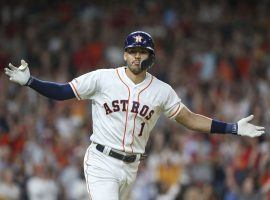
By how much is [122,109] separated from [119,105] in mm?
43

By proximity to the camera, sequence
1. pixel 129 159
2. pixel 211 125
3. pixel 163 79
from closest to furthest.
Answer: pixel 129 159 → pixel 211 125 → pixel 163 79

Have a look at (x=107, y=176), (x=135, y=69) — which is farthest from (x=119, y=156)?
(x=135, y=69)

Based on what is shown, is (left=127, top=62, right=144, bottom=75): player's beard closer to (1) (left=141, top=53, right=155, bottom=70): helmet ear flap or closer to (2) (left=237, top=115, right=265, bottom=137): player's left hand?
(1) (left=141, top=53, right=155, bottom=70): helmet ear flap

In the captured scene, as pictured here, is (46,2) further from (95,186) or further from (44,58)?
(95,186)

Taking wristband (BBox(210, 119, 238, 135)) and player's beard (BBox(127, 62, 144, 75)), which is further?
wristband (BBox(210, 119, 238, 135))

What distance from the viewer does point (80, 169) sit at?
13445mm

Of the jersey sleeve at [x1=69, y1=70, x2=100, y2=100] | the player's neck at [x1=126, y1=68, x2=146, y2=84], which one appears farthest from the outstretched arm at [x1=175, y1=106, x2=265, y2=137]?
the jersey sleeve at [x1=69, y1=70, x2=100, y2=100]

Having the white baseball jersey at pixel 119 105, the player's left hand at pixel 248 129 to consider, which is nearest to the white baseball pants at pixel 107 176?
the white baseball jersey at pixel 119 105

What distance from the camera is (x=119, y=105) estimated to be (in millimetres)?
7746

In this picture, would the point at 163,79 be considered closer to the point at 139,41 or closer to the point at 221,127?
the point at 221,127

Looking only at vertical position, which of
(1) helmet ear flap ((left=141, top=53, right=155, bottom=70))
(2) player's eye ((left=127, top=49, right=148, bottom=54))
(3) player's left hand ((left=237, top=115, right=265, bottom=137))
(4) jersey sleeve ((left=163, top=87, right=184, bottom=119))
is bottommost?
(3) player's left hand ((left=237, top=115, right=265, bottom=137))

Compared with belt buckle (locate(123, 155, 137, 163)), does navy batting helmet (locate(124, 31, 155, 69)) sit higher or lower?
higher

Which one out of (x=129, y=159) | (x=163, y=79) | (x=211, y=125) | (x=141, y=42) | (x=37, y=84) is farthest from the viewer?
(x=163, y=79)

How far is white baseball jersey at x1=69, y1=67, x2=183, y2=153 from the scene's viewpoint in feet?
25.4
